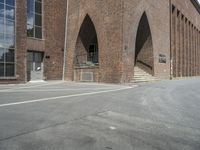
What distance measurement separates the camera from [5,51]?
20.1 metres

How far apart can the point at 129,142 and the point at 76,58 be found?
21.2m

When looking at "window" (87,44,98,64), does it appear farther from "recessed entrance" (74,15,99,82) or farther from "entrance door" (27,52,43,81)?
"entrance door" (27,52,43,81)

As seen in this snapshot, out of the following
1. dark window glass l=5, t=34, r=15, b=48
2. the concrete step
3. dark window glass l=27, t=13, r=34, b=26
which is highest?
dark window glass l=27, t=13, r=34, b=26

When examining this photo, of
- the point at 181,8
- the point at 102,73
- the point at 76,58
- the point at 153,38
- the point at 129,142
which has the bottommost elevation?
the point at 129,142

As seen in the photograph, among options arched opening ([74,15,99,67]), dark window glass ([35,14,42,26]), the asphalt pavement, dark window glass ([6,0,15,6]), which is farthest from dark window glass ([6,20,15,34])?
the asphalt pavement

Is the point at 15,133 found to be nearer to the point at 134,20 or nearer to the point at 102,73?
the point at 102,73

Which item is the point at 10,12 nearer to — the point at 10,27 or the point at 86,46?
the point at 10,27

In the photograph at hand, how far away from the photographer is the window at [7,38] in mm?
19891

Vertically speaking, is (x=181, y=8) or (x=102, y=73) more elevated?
(x=181, y=8)

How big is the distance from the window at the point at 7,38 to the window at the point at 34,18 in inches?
69.1

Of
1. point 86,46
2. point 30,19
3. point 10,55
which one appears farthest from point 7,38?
point 86,46

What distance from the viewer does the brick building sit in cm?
2002

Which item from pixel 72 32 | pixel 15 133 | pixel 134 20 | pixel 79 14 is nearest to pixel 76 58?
pixel 72 32

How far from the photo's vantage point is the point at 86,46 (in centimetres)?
2617
